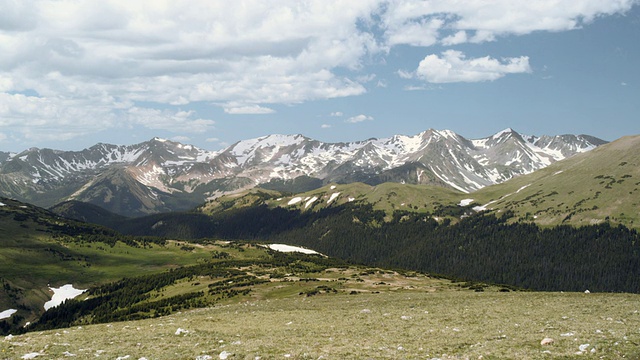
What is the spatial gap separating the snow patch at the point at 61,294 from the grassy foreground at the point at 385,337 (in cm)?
15650

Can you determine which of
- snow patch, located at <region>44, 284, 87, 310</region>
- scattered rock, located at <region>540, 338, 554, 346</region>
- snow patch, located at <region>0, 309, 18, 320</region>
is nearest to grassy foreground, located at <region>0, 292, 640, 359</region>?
scattered rock, located at <region>540, 338, 554, 346</region>

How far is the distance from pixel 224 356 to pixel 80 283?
20073cm

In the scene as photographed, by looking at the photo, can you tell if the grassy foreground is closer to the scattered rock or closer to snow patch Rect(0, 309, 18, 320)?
A: the scattered rock

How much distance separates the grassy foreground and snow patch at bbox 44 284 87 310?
156503 millimetres

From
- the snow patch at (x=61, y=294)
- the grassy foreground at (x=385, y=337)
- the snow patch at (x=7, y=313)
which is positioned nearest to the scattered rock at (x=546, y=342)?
the grassy foreground at (x=385, y=337)

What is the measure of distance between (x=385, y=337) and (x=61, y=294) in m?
188

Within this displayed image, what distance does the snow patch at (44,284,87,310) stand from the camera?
6649 inches

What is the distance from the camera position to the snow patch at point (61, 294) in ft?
554

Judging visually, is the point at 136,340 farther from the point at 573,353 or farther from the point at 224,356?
the point at 573,353

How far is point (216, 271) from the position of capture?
7018 inches

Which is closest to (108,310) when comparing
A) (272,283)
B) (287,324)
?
(272,283)

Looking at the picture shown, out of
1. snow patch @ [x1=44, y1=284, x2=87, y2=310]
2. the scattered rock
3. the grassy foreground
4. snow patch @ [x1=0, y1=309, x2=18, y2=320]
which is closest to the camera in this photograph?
the grassy foreground

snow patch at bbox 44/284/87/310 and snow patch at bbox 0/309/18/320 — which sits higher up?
snow patch at bbox 0/309/18/320

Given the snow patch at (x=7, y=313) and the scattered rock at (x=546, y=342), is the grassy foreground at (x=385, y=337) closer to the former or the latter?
the scattered rock at (x=546, y=342)
